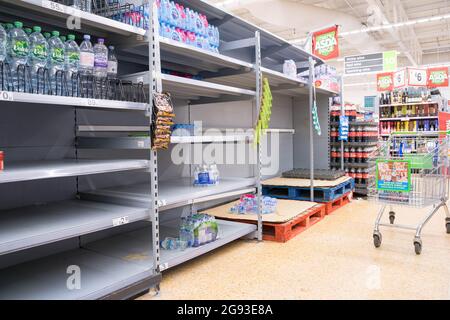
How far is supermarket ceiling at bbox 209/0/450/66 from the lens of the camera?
8391mm

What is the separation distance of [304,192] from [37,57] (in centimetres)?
432

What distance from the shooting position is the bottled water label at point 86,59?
2316 millimetres

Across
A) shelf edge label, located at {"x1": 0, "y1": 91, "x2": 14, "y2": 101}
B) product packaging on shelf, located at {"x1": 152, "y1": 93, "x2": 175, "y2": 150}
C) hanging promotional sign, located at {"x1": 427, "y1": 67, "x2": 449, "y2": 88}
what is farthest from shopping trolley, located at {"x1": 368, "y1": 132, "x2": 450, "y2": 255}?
hanging promotional sign, located at {"x1": 427, "y1": 67, "x2": 449, "y2": 88}

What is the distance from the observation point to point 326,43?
7949 millimetres

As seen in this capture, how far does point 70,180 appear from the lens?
10.2 feet

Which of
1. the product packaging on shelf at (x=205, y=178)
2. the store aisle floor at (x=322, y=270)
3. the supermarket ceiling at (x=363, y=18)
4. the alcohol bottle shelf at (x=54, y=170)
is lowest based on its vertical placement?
the store aisle floor at (x=322, y=270)

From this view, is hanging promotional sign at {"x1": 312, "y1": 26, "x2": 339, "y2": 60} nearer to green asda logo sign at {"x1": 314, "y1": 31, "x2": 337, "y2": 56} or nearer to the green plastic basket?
green asda logo sign at {"x1": 314, "y1": 31, "x2": 337, "y2": 56}

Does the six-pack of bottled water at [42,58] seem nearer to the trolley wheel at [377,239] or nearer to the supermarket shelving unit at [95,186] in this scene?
the supermarket shelving unit at [95,186]

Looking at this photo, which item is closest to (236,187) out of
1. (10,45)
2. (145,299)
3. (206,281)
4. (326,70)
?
(206,281)

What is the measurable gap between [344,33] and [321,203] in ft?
25.2

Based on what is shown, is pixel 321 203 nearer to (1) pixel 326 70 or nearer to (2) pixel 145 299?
(1) pixel 326 70

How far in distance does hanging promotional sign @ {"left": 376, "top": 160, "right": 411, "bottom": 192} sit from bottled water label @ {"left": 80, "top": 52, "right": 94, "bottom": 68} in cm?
283

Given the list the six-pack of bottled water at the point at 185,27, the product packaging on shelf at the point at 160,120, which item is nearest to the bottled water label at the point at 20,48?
the product packaging on shelf at the point at 160,120

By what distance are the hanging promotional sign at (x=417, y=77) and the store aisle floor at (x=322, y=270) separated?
20.5 feet
